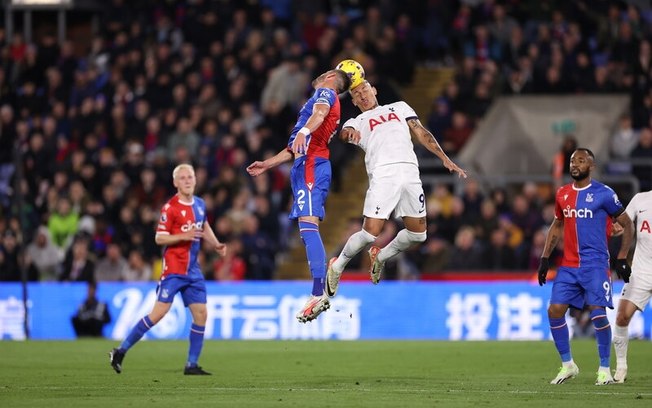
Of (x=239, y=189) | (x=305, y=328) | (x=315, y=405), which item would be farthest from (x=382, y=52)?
(x=315, y=405)

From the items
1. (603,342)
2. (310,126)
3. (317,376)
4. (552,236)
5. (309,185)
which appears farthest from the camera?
(317,376)

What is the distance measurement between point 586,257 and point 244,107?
15.9m

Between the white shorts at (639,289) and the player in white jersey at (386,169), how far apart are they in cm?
254

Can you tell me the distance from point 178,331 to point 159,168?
443 centimetres

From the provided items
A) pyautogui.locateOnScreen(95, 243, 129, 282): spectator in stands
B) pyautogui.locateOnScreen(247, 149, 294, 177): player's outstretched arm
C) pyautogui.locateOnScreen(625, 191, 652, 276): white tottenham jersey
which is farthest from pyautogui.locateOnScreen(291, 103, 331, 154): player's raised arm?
pyautogui.locateOnScreen(95, 243, 129, 282): spectator in stands

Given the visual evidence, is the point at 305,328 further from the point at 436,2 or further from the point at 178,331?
the point at 436,2

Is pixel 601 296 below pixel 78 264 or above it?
below

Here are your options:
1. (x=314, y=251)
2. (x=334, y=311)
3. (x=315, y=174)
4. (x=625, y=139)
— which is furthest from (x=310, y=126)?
(x=625, y=139)

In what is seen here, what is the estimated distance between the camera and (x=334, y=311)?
2550cm

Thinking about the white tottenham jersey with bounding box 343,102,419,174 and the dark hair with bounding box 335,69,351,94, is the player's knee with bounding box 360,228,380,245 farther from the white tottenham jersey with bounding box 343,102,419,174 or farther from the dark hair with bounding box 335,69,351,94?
the dark hair with bounding box 335,69,351,94

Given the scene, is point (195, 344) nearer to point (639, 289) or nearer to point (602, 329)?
point (602, 329)

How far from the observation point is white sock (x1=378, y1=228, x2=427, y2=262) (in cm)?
1547

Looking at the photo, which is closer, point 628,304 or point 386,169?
point 386,169

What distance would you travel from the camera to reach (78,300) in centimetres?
2647
